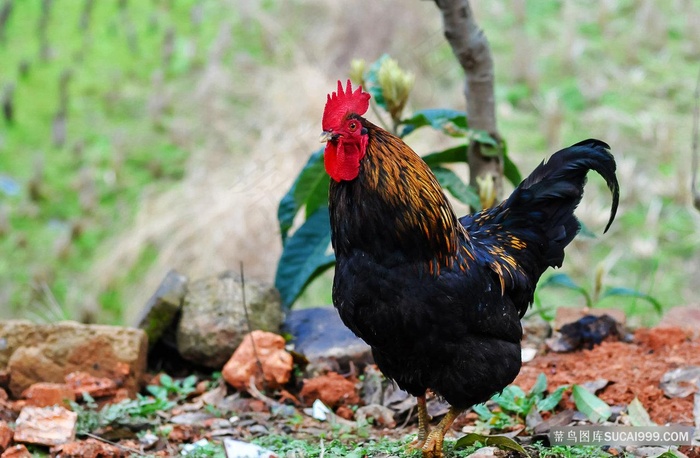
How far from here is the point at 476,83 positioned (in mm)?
5125

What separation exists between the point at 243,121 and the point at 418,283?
637 cm

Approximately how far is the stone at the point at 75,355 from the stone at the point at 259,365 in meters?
0.52

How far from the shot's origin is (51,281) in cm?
783

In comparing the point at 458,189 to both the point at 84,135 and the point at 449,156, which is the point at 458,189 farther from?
the point at 84,135

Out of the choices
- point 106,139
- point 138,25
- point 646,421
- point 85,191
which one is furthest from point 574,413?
Answer: point 138,25

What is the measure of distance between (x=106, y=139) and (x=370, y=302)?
718 cm

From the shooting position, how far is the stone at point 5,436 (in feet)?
12.4

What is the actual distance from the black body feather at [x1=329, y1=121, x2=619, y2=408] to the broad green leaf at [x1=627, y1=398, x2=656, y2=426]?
2.49ft

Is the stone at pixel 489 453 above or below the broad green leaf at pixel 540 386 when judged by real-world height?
below

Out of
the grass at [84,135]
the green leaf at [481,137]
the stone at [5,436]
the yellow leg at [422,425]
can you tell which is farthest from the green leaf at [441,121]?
the grass at [84,135]

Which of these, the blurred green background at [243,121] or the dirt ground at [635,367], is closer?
the dirt ground at [635,367]

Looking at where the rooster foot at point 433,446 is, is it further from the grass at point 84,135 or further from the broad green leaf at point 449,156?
the grass at point 84,135

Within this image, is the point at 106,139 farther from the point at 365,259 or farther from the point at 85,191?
the point at 365,259

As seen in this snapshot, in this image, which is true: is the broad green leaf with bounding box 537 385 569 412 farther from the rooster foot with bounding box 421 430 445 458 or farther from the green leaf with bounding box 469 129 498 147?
the green leaf with bounding box 469 129 498 147
